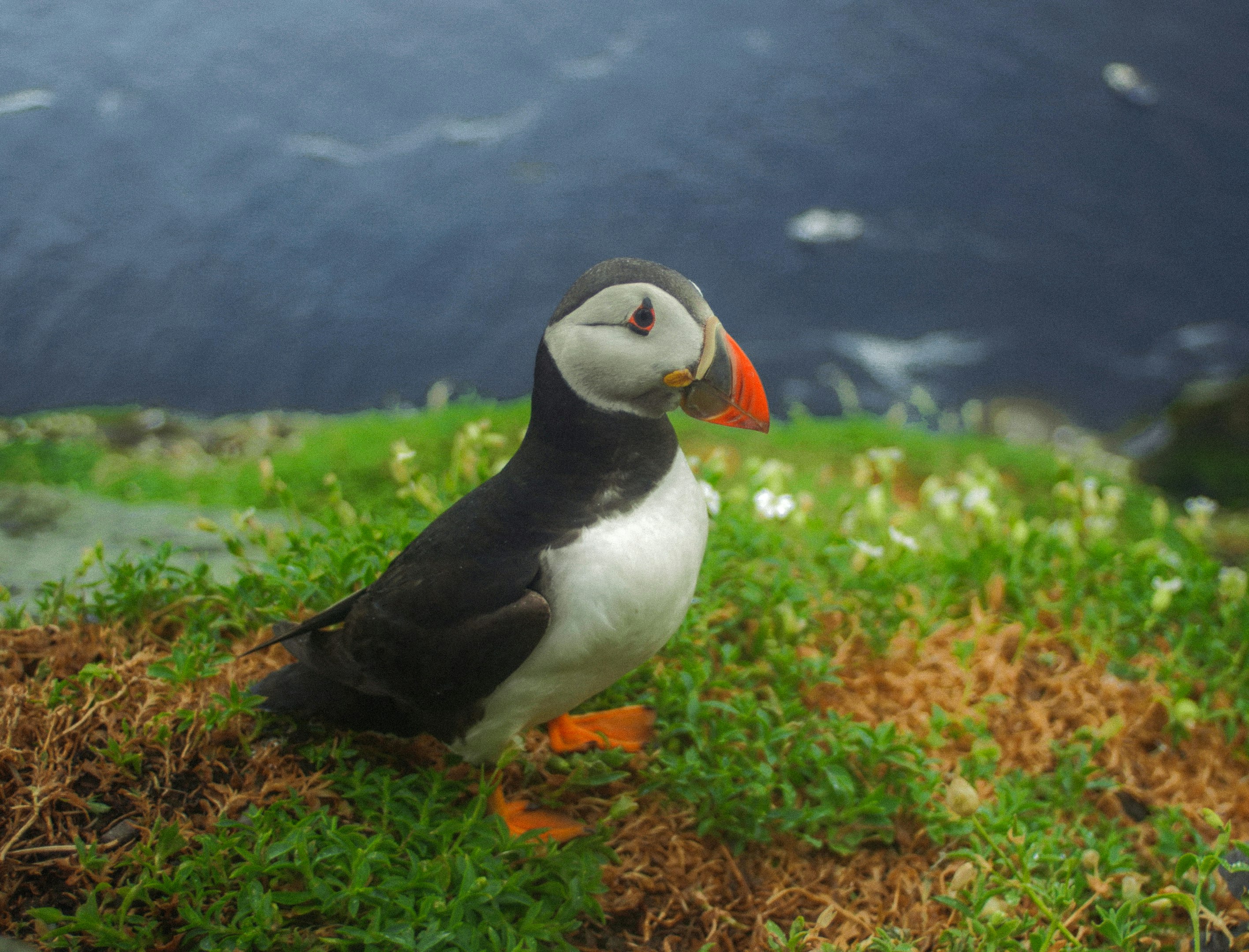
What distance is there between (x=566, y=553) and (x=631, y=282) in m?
0.61

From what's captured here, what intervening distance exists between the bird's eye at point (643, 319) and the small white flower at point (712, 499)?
1352 millimetres

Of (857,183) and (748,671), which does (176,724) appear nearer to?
(748,671)

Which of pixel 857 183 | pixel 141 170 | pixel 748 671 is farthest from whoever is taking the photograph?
pixel 857 183

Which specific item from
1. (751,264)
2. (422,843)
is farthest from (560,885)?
(751,264)

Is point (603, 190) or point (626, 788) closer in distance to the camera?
point (626, 788)

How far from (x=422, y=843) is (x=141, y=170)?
4.54 m

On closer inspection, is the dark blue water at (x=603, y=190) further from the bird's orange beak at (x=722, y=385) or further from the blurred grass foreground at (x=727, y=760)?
the bird's orange beak at (x=722, y=385)

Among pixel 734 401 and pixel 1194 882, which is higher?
pixel 734 401

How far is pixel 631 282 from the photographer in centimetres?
186

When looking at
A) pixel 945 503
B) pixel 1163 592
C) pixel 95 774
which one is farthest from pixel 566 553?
pixel 1163 592

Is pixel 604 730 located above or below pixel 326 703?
below

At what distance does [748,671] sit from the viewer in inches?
105

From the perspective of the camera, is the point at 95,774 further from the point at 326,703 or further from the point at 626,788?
the point at 626,788

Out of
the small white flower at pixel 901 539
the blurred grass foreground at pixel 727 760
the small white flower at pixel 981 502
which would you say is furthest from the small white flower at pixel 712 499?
the small white flower at pixel 981 502
